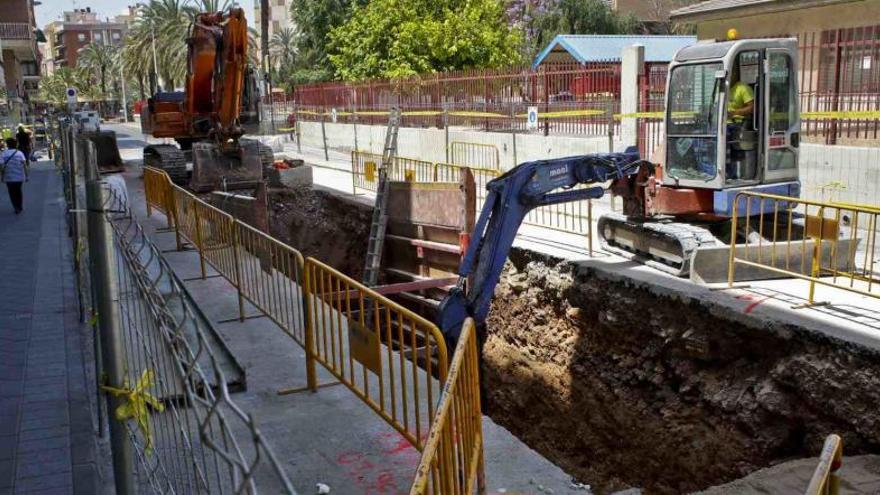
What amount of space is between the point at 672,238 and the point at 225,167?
34.1ft

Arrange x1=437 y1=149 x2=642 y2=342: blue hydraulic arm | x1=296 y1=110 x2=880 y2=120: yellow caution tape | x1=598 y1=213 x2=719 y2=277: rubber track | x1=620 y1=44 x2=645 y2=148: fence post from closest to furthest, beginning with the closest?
x1=598 y1=213 x2=719 y2=277: rubber track → x1=437 y1=149 x2=642 y2=342: blue hydraulic arm → x1=296 y1=110 x2=880 y2=120: yellow caution tape → x1=620 y1=44 x2=645 y2=148: fence post

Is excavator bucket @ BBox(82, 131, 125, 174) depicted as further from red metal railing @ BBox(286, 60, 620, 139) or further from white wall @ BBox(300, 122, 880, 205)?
white wall @ BBox(300, 122, 880, 205)

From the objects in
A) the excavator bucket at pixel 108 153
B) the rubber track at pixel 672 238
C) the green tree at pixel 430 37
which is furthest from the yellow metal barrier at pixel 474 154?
the excavator bucket at pixel 108 153

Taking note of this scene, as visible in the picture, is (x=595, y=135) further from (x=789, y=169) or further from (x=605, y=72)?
(x=789, y=169)

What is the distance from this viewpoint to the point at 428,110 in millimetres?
23203

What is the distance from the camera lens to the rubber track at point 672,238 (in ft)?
28.2

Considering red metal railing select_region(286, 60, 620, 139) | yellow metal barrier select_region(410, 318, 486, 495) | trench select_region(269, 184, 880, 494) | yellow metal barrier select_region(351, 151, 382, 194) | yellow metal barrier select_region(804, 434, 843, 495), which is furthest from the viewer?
yellow metal barrier select_region(351, 151, 382, 194)

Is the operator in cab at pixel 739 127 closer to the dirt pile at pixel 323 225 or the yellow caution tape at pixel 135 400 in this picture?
the yellow caution tape at pixel 135 400

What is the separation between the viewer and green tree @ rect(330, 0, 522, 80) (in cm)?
2944

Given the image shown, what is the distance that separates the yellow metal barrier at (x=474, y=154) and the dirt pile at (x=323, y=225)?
379 cm

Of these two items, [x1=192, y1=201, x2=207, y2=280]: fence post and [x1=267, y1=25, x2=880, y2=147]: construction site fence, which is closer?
[x1=192, y1=201, x2=207, y2=280]: fence post

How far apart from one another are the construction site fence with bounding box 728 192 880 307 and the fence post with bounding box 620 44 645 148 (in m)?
6.06

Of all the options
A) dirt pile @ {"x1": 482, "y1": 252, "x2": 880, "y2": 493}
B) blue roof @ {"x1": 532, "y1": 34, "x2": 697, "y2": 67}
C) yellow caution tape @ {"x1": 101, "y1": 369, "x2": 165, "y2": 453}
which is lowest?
dirt pile @ {"x1": 482, "y1": 252, "x2": 880, "y2": 493}

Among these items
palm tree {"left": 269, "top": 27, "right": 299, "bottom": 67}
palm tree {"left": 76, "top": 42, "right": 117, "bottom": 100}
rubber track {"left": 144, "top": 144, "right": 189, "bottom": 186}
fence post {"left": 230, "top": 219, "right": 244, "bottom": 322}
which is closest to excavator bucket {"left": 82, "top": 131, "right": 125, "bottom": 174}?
rubber track {"left": 144, "top": 144, "right": 189, "bottom": 186}
